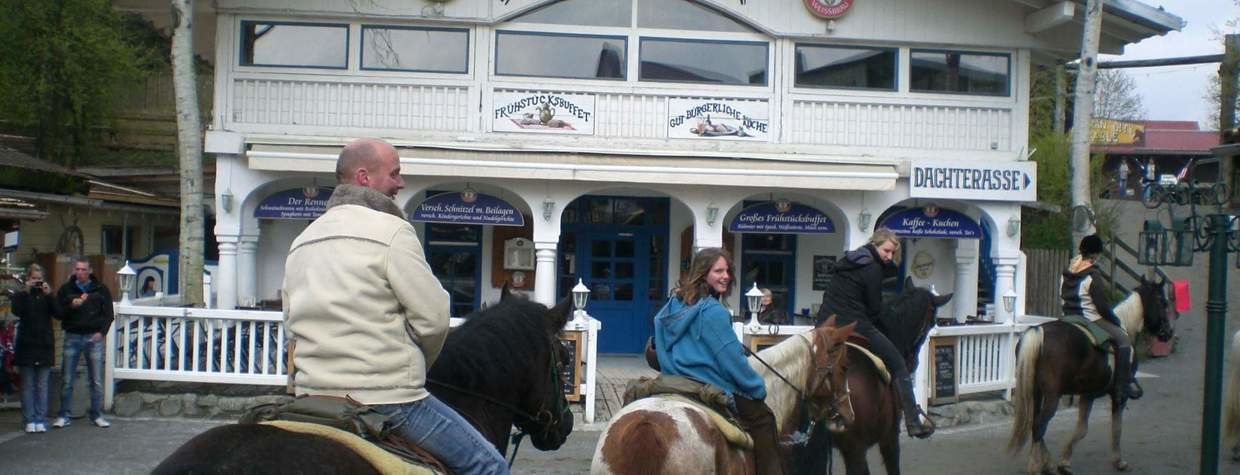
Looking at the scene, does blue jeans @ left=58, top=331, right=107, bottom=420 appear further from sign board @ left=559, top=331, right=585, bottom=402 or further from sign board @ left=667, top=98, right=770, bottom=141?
sign board @ left=667, top=98, right=770, bottom=141

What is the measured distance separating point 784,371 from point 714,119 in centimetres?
949

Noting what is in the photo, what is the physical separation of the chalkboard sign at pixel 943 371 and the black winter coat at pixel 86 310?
348 inches

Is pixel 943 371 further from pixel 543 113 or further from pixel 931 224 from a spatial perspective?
pixel 543 113

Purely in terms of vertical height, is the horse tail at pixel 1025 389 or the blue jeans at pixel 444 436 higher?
the blue jeans at pixel 444 436

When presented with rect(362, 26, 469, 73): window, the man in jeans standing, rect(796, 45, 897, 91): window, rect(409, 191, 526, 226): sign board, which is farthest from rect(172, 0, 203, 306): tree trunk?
rect(796, 45, 897, 91): window

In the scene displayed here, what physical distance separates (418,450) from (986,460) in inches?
329

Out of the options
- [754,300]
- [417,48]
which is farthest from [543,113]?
[754,300]

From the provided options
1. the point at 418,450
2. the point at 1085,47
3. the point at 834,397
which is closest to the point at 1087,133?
the point at 1085,47

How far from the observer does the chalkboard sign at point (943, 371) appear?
1246cm

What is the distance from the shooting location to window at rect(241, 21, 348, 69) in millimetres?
14906

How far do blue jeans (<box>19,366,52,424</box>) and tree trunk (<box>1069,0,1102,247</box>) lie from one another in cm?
1194

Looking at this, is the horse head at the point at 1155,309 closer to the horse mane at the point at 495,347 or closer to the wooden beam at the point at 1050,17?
the wooden beam at the point at 1050,17

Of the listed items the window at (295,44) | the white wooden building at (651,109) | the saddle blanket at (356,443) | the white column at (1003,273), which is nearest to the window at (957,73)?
the white wooden building at (651,109)

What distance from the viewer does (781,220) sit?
15.5 metres
